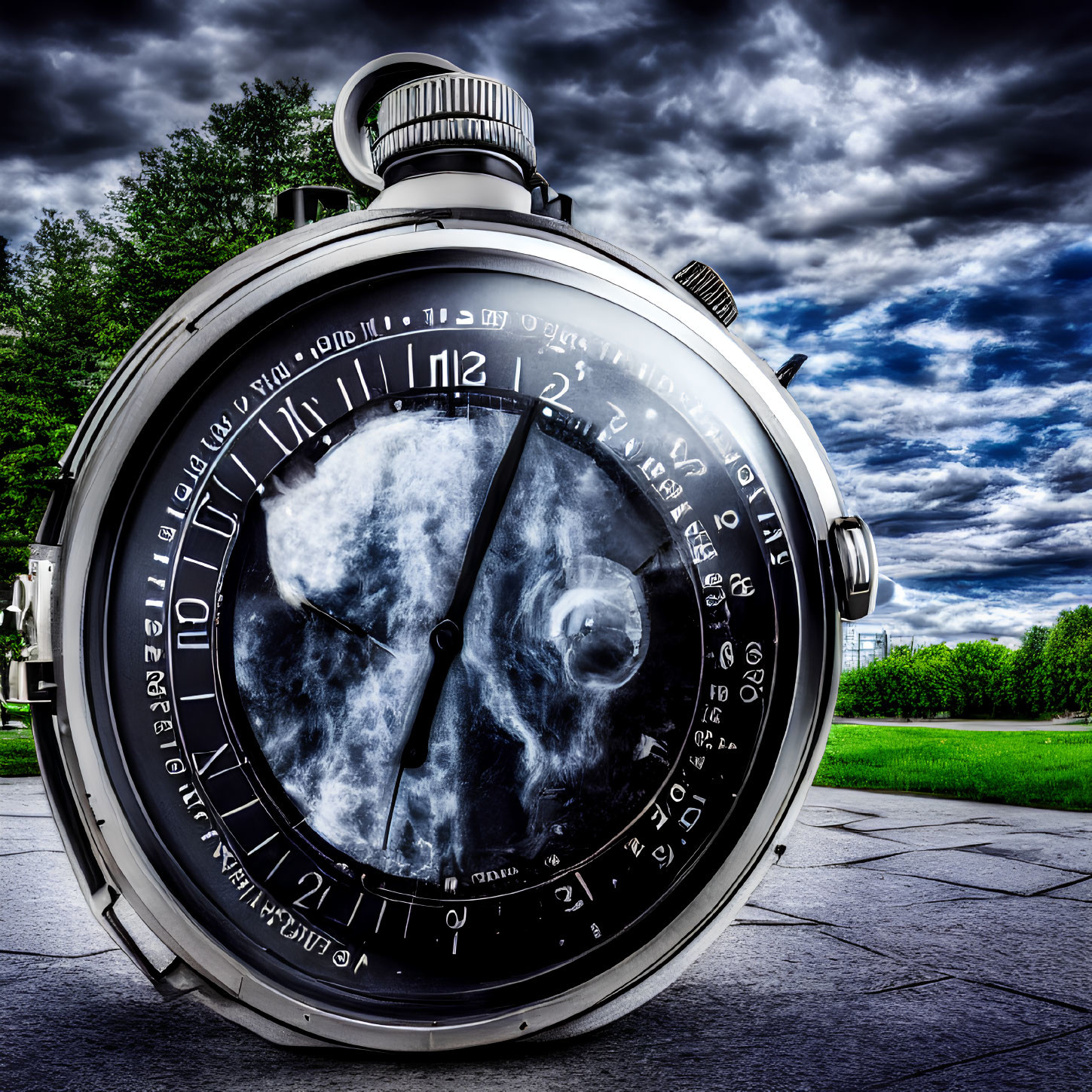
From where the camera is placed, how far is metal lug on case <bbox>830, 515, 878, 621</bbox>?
4.50 feet

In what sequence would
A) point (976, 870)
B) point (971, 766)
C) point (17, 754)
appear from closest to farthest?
point (976, 870)
point (971, 766)
point (17, 754)

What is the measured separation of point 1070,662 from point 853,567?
13797 mm

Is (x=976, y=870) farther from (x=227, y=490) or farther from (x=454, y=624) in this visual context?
(x=227, y=490)

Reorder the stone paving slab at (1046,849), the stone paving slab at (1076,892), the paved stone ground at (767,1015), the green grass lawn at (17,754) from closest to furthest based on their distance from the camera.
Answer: the paved stone ground at (767,1015)
the stone paving slab at (1076,892)
the stone paving slab at (1046,849)
the green grass lawn at (17,754)

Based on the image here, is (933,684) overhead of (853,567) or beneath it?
beneath

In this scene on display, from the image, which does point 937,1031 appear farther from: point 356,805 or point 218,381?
point 218,381

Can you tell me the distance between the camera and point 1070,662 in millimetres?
13453

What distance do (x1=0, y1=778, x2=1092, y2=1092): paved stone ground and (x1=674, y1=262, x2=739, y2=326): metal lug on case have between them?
103 cm

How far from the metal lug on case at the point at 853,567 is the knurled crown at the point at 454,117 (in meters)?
0.76

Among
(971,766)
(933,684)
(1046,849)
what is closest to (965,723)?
(933,684)

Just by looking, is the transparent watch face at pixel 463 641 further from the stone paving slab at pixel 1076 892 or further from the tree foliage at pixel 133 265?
the tree foliage at pixel 133 265

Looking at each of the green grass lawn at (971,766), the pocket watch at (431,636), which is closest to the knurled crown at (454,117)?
the pocket watch at (431,636)

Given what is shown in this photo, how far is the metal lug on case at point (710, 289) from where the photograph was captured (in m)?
1.56

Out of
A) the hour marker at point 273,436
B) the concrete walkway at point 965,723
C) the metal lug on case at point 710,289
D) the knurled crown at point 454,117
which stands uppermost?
the knurled crown at point 454,117
